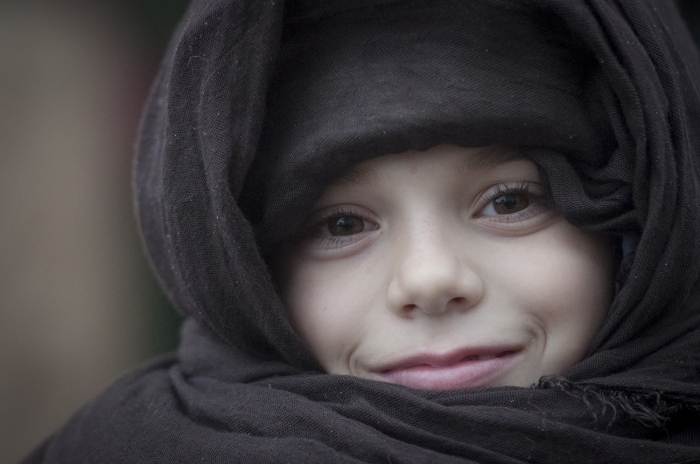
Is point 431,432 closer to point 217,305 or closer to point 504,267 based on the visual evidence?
point 504,267

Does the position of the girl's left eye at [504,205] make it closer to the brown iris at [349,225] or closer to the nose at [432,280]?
the nose at [432,280]

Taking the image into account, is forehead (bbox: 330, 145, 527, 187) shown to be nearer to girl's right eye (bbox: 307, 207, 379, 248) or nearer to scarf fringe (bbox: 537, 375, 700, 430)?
girl's right eye (bbox: 307, 207, 379, 248)

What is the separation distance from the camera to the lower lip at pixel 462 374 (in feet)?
3.67

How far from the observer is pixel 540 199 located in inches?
46.3

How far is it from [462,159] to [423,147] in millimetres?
73

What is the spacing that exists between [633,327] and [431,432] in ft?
1.20

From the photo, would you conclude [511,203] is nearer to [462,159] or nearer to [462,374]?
[462,159]

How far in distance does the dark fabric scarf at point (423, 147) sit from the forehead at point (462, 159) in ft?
0.09

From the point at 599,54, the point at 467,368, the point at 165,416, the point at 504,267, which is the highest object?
the point at 599,54

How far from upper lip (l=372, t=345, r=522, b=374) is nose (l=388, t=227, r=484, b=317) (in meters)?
0.07

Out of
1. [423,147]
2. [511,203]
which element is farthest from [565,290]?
[423,147]

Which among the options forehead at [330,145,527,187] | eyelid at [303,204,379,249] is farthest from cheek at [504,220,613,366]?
eyelid at [303,204,379,249]

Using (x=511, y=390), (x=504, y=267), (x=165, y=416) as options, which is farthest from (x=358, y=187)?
(x=165, y=416)

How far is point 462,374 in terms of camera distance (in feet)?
3.68
